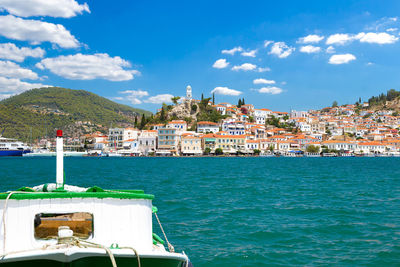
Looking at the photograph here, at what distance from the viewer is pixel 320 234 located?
11734 millimetres

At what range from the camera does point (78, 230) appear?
16.7 ft

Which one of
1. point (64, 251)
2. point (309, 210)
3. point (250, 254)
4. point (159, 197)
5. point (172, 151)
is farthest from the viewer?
point (172, 151)

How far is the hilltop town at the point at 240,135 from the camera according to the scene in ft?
Answer: 345

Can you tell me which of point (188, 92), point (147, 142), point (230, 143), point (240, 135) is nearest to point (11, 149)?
point (147, 142)

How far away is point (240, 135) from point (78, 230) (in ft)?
344

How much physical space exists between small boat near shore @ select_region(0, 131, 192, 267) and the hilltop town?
3818 inches

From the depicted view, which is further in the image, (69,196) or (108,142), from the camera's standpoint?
(108,142)

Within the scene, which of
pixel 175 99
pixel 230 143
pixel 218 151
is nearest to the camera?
pixel 218 151

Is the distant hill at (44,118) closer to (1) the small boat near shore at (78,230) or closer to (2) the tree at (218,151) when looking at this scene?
(2) the tree at (218,151)

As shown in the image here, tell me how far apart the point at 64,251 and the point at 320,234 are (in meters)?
9.80

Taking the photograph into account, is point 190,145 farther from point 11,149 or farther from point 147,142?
point 11,149

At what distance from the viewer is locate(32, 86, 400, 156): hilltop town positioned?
105188 millimetres

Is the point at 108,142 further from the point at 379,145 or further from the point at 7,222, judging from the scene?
the point at 7,222

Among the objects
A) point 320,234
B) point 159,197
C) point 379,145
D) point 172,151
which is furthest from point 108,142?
point 320,234
